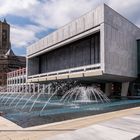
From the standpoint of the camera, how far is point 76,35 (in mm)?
33156

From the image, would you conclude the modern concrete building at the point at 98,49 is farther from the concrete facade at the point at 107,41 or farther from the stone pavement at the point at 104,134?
the stone pavement at the point at 104,134

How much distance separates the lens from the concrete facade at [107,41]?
28031 millimetres

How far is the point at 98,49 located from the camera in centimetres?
3419

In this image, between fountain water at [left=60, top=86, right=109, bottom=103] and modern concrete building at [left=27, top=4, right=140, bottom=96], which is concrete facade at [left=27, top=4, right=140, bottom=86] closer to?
modern concrete building at [left=27, top=4, right=140, bottom=96]

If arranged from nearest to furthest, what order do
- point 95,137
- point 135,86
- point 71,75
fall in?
1. point 95,137
2. point 71,75
3. point 135,86

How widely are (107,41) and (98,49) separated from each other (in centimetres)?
586

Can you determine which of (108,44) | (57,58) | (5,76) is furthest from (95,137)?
(5,76)

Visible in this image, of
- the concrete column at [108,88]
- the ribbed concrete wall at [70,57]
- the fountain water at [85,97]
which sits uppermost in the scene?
the ribbed concrete wall at [70,57]

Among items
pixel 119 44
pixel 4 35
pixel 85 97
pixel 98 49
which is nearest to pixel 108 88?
pixel 98 49

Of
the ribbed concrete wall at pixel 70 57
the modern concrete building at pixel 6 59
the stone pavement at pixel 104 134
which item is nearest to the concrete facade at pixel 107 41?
the ribbed concrete wall at pixel 70 57

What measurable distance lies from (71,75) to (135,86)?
494 inches

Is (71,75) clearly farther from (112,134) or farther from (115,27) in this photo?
(112,134)

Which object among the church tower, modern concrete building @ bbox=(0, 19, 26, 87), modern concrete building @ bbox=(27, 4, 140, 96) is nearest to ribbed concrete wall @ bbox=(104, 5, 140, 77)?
modern concrete building @ bbox=(27, 4, 140, 96)

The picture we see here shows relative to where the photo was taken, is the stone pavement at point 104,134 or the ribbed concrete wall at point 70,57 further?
the ribbed concrete wall at point 70,57
